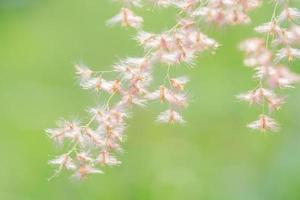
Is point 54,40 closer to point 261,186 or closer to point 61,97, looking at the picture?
point 61,97

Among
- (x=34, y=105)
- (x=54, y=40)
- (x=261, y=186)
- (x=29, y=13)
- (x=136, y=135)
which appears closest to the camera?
(x=261, y=186)

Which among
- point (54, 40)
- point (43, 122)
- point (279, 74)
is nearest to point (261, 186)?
point (43, 122)

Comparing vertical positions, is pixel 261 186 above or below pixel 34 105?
below

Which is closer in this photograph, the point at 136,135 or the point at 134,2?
the point at 134,2

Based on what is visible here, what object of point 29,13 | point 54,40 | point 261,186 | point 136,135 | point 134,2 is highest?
point 29,13

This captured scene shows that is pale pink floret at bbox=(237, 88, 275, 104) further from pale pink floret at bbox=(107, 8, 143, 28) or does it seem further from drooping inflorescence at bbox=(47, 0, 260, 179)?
pale pink floret at bbox=(107, 8, 143, 28)

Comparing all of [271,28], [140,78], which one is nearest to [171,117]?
[140,78]

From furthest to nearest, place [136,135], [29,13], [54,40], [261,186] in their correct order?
[29,13], [54,40], [136,135], [261,186]

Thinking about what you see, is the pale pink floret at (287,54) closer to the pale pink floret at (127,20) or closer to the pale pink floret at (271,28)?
the pale pink floret at (271,28)
